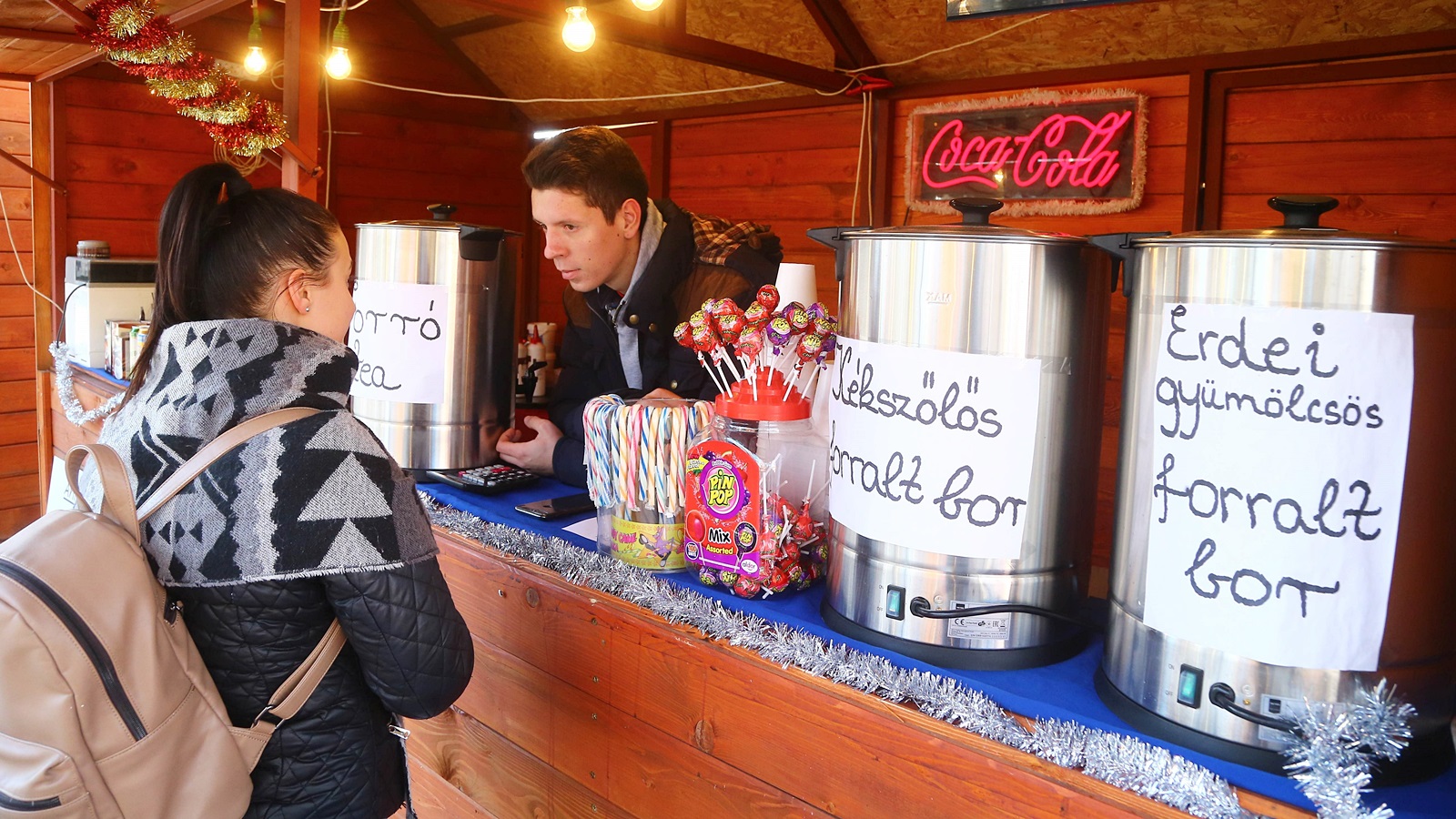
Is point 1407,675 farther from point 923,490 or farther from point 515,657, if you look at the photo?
point 515,657

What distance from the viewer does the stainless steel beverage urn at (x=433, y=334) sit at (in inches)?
66.0

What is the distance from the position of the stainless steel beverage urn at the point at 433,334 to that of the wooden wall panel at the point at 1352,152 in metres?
2.80

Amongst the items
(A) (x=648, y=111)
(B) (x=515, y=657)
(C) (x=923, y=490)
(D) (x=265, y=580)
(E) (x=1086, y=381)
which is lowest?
(B) (x=515, y=657)

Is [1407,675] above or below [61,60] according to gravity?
below

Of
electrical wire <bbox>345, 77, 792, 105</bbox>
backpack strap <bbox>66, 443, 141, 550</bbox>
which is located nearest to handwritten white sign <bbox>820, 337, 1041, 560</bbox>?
backpack strap <bbox>66, 443, 141, 550</bbox>

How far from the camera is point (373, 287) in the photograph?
1702 millimetres

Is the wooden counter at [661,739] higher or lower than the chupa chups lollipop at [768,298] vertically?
lower

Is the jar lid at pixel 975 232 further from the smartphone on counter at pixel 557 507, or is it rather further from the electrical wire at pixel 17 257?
the electrical wire at pixel 17 257

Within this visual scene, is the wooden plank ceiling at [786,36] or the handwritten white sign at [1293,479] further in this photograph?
the wooden plank ceiling at [786,36]

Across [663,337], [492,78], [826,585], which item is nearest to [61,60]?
[492,78]

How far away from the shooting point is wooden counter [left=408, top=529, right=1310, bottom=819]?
34.5 inches

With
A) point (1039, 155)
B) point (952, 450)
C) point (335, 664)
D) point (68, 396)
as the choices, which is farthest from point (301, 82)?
point (1039, 155)

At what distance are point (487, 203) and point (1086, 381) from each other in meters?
5.95

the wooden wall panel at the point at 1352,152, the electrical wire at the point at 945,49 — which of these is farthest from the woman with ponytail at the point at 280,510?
the wooden wall panel at the point at 1352,152
